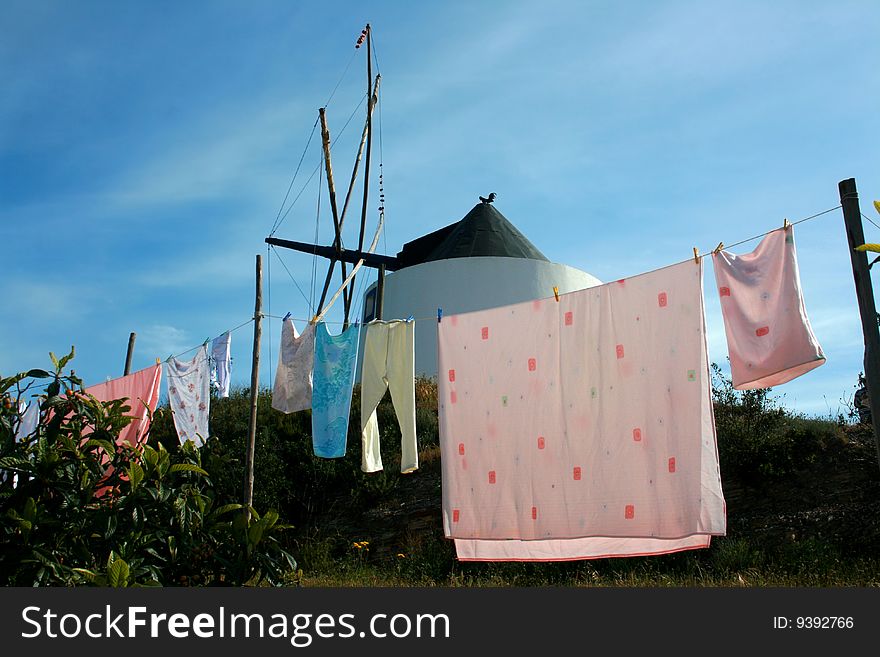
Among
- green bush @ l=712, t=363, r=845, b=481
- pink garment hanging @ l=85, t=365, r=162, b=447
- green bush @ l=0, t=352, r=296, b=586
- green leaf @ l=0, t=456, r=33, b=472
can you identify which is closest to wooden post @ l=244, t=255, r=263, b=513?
pink garment hanging @ l=85, t=365, r=162, b=447

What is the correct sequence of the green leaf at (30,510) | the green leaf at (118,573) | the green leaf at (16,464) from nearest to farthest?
the green leaf at (118,573)
the green leaf at (30,510)
the green leaf at (16,464)

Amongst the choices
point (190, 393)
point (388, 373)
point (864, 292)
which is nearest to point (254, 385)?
point (190, 393)

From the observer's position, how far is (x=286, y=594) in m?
4.04

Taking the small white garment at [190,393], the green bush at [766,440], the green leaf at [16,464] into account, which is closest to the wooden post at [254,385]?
the small white garment at [190,393]

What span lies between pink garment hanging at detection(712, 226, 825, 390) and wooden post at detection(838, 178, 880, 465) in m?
0.30

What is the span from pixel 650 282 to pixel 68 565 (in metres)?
4.78

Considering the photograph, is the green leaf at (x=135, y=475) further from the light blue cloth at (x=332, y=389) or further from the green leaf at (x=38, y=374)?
the light blue cloth at (x=332, y=389)

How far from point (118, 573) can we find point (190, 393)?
553 centimetres

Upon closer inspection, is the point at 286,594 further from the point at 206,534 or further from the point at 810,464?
the point at 810,464

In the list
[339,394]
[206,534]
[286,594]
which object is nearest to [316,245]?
[339,394]

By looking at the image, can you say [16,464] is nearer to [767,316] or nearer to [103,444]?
[103,444]

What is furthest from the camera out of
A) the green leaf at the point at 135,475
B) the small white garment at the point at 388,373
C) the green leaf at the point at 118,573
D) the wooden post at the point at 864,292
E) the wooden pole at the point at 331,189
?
the wooden pole at the point at 331,189

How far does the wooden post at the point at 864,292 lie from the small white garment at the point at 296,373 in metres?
5.73

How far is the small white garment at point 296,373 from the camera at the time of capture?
30.3ft
